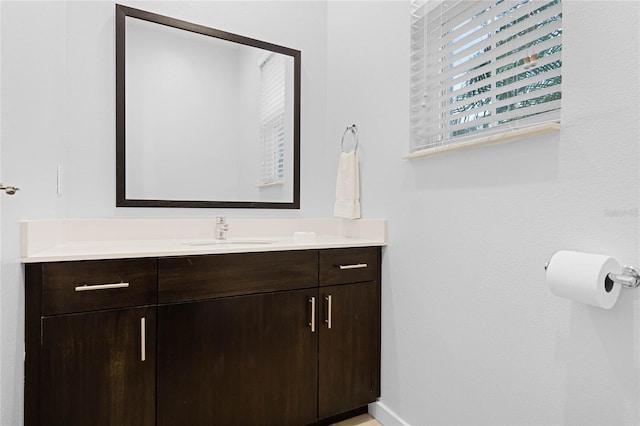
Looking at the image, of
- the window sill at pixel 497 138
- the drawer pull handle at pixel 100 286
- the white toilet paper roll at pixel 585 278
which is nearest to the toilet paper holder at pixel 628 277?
the white toilet paper roll at pixel 585 278

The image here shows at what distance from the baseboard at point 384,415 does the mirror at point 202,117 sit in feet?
3.75

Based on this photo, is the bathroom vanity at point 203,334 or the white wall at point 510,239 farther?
the bathroom vanity at point 203,334

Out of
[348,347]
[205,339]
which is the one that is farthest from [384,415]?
[205,339]

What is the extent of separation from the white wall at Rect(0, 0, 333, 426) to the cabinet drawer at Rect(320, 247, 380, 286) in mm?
528

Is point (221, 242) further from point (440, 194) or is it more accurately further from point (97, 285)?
point (440, 194)

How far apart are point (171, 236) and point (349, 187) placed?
36.9 inches

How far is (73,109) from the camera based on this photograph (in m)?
1.67

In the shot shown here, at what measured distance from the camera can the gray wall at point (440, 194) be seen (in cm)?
100

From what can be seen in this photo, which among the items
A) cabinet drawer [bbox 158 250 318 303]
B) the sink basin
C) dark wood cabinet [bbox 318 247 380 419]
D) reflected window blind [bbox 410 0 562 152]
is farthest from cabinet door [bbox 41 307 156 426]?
reflected window blind [bbox 410 0 562 152]

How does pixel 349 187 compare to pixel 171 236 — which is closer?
pixel 171 236

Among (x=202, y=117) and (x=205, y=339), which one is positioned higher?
(x=202, y=117)

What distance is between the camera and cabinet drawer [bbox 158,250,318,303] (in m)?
1.39

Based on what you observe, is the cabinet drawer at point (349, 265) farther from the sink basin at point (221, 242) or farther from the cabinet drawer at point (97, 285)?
the cabinet drawer at point (97, 285)

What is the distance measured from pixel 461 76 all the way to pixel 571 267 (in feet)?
2.78
